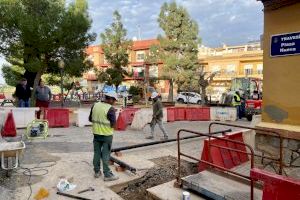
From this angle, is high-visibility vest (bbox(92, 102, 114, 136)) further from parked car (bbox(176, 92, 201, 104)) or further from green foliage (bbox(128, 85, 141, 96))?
green foliage (bbox(128, 85, 141, 96))

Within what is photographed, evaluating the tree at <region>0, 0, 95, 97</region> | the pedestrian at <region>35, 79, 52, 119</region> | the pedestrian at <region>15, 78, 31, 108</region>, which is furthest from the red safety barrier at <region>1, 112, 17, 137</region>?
the tree at <region>0, 0, 95, 97</region>

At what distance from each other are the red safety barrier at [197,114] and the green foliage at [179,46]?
21.7m

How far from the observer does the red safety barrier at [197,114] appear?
18922 mm

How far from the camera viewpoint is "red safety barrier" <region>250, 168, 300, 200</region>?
148 inches

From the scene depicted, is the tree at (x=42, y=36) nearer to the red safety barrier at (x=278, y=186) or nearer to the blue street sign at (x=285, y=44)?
the blue street sign at (x=285, y=44)

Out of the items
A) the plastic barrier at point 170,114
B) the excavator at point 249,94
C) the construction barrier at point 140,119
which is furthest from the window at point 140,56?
the construction barrier at point 140,119

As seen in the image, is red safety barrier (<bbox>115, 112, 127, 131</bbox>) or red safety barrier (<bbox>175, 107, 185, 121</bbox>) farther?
red safety barrier (<bbox>175, 107, 185, 121</bbox>)

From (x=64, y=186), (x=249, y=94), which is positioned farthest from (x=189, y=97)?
(x=64, y=186)

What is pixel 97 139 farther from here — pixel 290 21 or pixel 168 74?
pixel 168 74

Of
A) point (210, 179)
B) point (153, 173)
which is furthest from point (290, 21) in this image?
point (153, 173)

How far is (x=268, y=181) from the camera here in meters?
4.00

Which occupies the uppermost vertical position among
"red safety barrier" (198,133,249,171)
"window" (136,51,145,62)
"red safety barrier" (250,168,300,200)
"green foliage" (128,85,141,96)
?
"window" (136,51,145,62)

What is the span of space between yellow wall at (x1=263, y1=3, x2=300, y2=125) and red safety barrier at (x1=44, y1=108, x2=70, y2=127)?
10.1 metres

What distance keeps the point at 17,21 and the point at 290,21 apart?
22.1 metres
